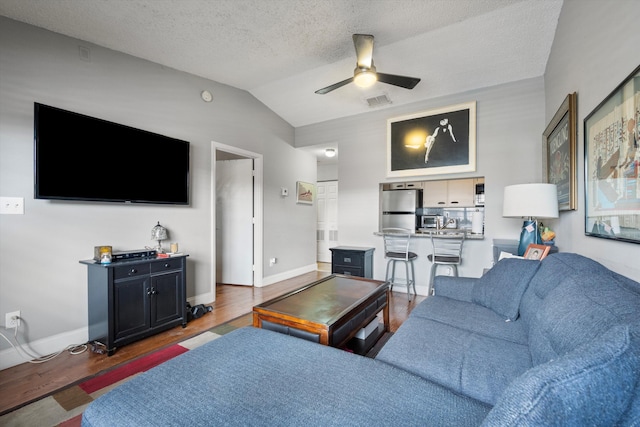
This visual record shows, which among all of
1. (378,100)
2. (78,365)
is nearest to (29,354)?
(78,365)

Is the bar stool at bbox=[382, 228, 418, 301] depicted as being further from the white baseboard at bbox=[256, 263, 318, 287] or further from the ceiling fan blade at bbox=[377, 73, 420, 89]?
the ceiling fan blade at bbox=[377, 73, 420, 89]

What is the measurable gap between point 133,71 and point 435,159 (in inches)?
147

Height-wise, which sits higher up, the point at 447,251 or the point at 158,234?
the point at 158,234

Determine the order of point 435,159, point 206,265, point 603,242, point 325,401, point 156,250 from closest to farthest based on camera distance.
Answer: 1. point 325,401
2. point 603,242
3. point 156,250
4. point 206,265
5. point 435,159

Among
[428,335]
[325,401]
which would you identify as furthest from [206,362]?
[428,335]

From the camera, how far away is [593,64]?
168 cm

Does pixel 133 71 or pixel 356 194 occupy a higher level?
pixel 133 71

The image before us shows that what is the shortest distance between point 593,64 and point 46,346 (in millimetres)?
4400

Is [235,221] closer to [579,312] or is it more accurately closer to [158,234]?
[158,234]

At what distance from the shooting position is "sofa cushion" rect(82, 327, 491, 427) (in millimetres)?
829

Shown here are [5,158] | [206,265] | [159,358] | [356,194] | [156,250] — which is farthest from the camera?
[356,194]

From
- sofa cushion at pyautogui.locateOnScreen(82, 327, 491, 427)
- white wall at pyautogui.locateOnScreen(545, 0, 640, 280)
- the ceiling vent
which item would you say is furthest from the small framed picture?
the ceiling vent

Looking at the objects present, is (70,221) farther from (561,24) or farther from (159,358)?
(561,24)

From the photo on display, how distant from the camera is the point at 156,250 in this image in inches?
109
